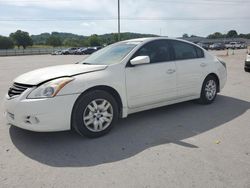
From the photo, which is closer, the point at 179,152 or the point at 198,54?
the point at 179,152

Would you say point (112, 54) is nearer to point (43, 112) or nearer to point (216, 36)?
point (43, 112)

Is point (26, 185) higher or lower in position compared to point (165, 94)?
lower

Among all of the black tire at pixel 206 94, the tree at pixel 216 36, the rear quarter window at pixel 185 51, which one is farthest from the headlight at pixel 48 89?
the tree at pixel 216 36

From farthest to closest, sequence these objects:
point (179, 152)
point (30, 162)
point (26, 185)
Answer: point (179, 152) < point (30, 162) < point (26, 185)

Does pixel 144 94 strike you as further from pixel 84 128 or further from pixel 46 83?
pixel 46 83

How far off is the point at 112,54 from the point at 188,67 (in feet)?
5.40

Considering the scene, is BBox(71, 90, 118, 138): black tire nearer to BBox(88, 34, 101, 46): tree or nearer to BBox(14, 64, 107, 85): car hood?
BBox(14, 64, 107, 85): car hood

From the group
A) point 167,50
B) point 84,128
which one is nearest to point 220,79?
point 167,50

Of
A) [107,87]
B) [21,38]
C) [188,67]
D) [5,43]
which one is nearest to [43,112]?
[107,87]

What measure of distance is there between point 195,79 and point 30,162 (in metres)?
3.74

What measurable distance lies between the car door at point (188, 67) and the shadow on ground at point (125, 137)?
0.49 metres

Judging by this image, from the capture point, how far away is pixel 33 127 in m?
3.67

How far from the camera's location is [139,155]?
3.45 meters

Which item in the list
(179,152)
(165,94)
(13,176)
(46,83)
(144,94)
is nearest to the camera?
(13,176)
